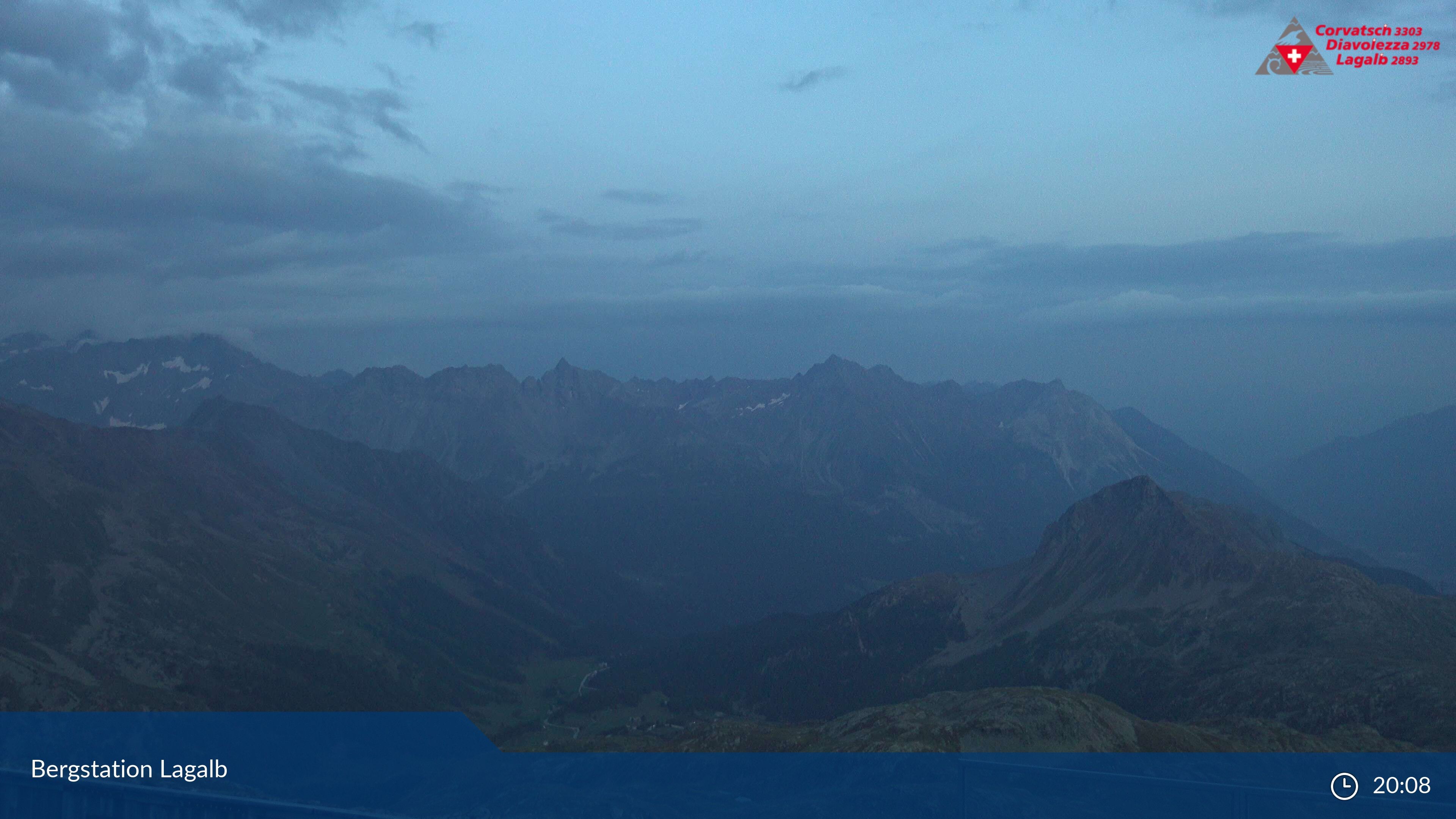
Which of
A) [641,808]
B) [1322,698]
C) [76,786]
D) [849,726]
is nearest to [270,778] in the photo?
[849,726]

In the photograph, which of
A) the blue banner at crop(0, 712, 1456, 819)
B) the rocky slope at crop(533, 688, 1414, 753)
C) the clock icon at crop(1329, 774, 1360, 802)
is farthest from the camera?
the rocky slope at crop(533, 688, 1414, 753)

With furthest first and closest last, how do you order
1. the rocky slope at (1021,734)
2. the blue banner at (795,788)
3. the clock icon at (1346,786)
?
the rocky slope at (1021,734), the clock icon at (1346,786), the blue banner at (795,788)

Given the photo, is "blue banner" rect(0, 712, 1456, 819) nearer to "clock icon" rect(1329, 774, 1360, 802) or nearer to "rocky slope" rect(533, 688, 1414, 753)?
"clock icon" rect(1329, 774, 1360, 802)

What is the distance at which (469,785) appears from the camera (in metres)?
111

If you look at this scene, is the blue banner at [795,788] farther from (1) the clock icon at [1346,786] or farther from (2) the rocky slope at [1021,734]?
(2) the rocky slope at [1021,734]

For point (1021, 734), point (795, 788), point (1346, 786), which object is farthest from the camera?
point (1021, 734)

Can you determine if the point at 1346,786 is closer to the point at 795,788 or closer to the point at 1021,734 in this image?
the point at 1021,734

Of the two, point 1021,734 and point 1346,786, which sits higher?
point 1346,786

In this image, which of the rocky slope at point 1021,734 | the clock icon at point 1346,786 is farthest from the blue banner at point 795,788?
the rocky slope at point 1021,734

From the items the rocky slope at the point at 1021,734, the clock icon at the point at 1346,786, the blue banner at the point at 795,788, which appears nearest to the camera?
the blue banner at the point at 795,788

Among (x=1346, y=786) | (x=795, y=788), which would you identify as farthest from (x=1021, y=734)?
(x=1346, y=786)

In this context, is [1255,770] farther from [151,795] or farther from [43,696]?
[43,696]

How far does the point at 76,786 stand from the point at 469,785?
191 ft

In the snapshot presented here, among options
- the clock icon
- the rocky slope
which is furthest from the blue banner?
the rocky slope
